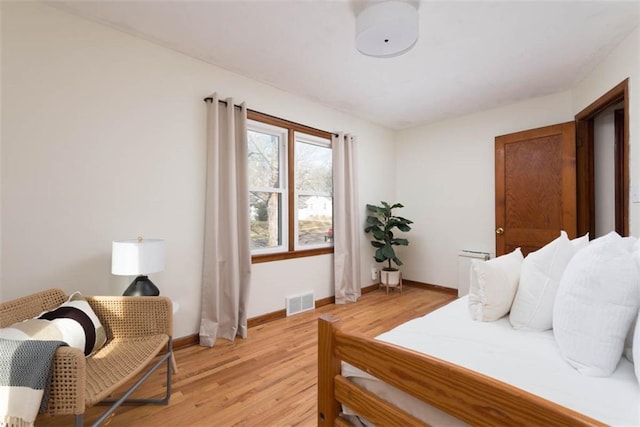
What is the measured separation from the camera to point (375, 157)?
4414mm

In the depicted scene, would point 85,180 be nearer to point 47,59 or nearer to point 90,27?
point 47,59

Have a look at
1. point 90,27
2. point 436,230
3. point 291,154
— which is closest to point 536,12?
point 291,154

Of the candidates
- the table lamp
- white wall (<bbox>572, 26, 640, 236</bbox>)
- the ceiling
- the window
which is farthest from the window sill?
white wall (<bbox>572, 26, 640, 236</bbox>)

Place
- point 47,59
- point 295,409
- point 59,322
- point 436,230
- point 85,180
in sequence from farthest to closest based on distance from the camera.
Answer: point 436,230 → point 85,180 → point 47,59 → point 295,409 → point 59,322

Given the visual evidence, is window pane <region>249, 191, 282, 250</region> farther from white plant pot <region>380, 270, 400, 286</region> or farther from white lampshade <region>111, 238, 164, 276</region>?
white plant pot <region>380, 270, 400, 286</region>

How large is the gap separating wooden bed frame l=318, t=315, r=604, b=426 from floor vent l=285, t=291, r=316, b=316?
2182mm

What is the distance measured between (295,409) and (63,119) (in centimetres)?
248

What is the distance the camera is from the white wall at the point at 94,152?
5.98 feet

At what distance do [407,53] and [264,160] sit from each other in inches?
69.1

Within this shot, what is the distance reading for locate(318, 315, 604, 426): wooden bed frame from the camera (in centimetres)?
61

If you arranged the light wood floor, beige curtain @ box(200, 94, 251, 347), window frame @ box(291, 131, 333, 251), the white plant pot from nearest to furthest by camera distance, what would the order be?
the light wood floor → beige curtain @ box(200, 94, 251, 347) → window frame @ box(291, 131, 333, 251) → the white plant pot

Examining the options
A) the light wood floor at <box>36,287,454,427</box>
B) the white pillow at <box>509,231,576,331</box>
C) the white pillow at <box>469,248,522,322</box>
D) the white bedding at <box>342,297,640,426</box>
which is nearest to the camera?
the white bedding at <box>342,297,640,426</box>

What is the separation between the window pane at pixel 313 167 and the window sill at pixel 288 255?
2.56 feet

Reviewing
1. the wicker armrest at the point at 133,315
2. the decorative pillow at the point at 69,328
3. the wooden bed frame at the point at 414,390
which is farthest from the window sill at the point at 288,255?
the wooden bed frame at the point at 414,390
